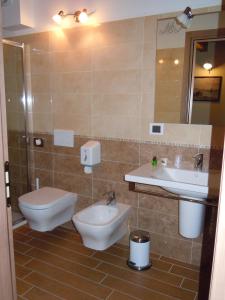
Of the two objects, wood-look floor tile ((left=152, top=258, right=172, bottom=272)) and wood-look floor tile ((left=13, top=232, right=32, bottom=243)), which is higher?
wood-look floor tile ((left=13, top=232, right=32, bottom=243))

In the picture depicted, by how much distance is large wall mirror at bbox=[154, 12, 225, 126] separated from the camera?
6.73 feet

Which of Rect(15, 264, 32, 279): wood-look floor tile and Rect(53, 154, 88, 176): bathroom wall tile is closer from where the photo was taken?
Rect(15, 264, 32, 279): wood-look floor tile

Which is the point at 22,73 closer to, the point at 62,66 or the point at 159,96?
the point at 62,66

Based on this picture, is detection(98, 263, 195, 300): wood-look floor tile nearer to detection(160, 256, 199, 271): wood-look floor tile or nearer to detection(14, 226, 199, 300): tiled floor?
detection(14, 226, 199, 300): tiled floor

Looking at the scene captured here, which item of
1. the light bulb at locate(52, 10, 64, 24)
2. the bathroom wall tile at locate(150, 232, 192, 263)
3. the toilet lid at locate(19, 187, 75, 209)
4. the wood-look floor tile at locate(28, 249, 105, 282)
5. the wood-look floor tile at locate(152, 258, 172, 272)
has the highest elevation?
the light bulb at locate(52, 10, 64, 24)

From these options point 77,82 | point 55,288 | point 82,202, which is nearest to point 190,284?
point 55,288

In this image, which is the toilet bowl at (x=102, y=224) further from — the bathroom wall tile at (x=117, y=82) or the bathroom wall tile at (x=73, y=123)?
the bathroom wall tile at (x=117, y=82)

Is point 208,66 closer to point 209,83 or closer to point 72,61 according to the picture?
point 209,83

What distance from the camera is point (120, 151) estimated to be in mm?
2512

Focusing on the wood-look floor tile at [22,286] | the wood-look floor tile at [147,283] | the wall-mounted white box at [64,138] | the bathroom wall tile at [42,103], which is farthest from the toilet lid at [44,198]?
the bathroom wall tile at [42,103]

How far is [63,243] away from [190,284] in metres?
1.26

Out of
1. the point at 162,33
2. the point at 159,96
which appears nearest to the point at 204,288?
the point at 159,96

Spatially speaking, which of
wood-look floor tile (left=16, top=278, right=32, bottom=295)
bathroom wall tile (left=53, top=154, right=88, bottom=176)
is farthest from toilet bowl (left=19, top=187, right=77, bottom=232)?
wood-look floor tile (left=16, top=278, right=32, bottom=295)

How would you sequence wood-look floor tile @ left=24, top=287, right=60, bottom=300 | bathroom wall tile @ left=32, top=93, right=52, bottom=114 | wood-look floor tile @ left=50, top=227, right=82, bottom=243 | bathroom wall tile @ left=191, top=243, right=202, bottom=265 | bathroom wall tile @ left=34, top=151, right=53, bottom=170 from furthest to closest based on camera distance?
1. bathroom wall tile @ left=34, top=151, right=53, bottom=170
2. bathroom wall tile @ left=32, top=93, right=52, bottom=114
3. wood-look floor tile @ left=50, top=227, right=82, bottom=243
4. bathroom wall tile @ left=191, top=243, right=202, bottom=265
5. wood-look floor tile @ left=24, top=287, right=60, bottom=300
